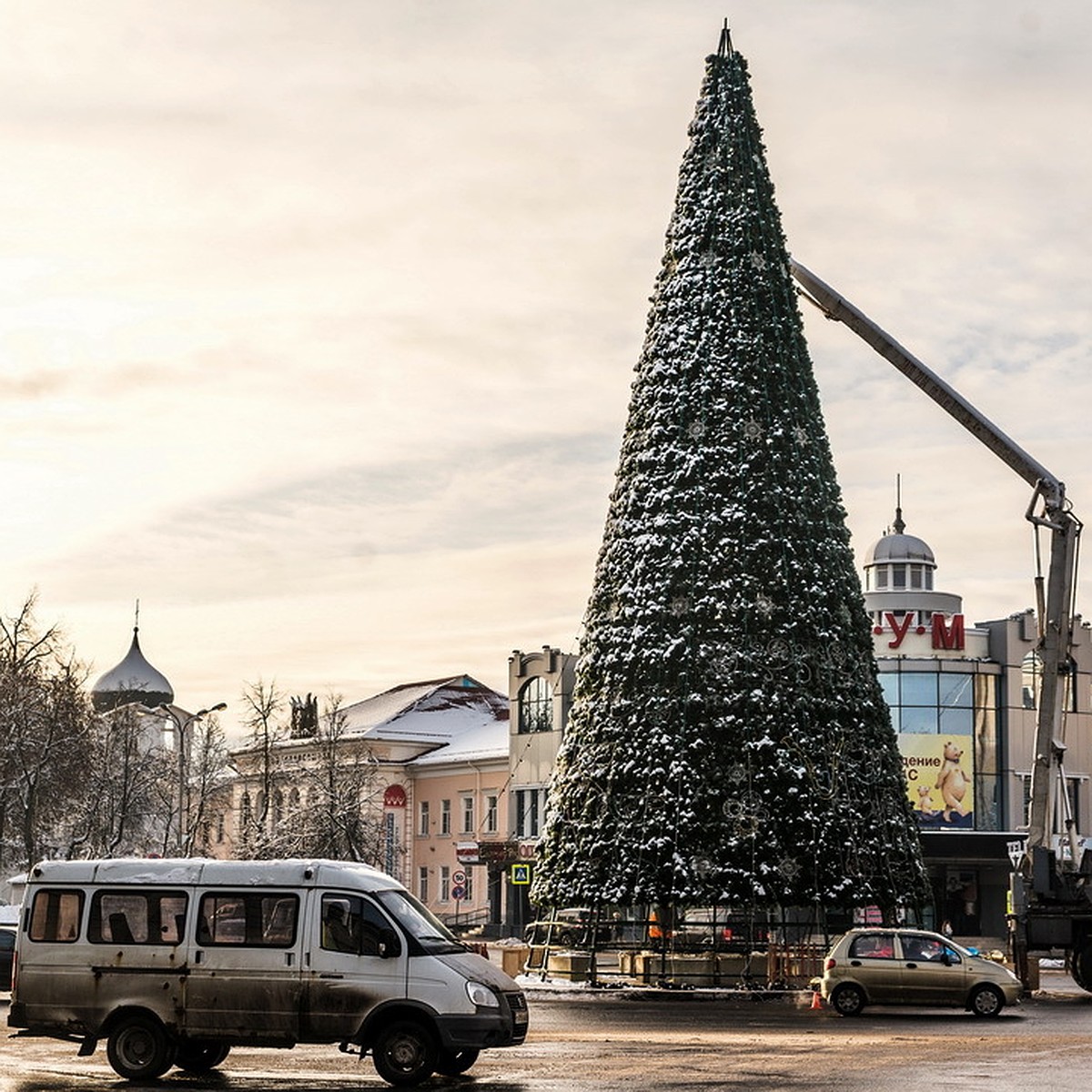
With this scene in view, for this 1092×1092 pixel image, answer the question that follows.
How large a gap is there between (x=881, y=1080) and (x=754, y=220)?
70.9 ft

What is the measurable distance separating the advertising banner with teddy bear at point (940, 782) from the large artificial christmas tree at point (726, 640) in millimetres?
34703

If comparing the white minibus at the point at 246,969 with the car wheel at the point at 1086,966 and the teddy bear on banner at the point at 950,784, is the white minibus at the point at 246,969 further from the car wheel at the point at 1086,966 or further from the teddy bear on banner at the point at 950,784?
the teddy bear on banner at the point at 950,784

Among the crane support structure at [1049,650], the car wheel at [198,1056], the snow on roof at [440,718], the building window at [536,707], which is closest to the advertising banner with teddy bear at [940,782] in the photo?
the building window at [536,707]

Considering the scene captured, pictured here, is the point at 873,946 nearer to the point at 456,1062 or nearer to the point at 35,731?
the point at 456,1062

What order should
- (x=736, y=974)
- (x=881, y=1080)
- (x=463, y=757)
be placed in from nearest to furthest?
(x=881, y=1080), (x=736, y=974), (x=463, y=757)

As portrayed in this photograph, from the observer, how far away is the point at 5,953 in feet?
113

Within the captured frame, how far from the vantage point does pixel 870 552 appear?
3061 inches

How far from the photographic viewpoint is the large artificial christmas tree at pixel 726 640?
3372 centimetres

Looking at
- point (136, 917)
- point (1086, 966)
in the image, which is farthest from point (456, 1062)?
point (1086, 966)

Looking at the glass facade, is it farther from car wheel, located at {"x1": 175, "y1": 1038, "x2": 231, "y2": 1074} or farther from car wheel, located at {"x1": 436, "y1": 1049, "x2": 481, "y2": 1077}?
car wheel, located at {"x1": 175, "y1": 1038, "x2": 231, "y2": 1074}

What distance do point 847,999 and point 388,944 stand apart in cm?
1153

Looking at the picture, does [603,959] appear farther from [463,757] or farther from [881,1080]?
[463,757]

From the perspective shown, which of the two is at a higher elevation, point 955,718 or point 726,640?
point 955,718

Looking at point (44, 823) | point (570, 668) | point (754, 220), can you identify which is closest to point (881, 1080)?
point (754, 220)
